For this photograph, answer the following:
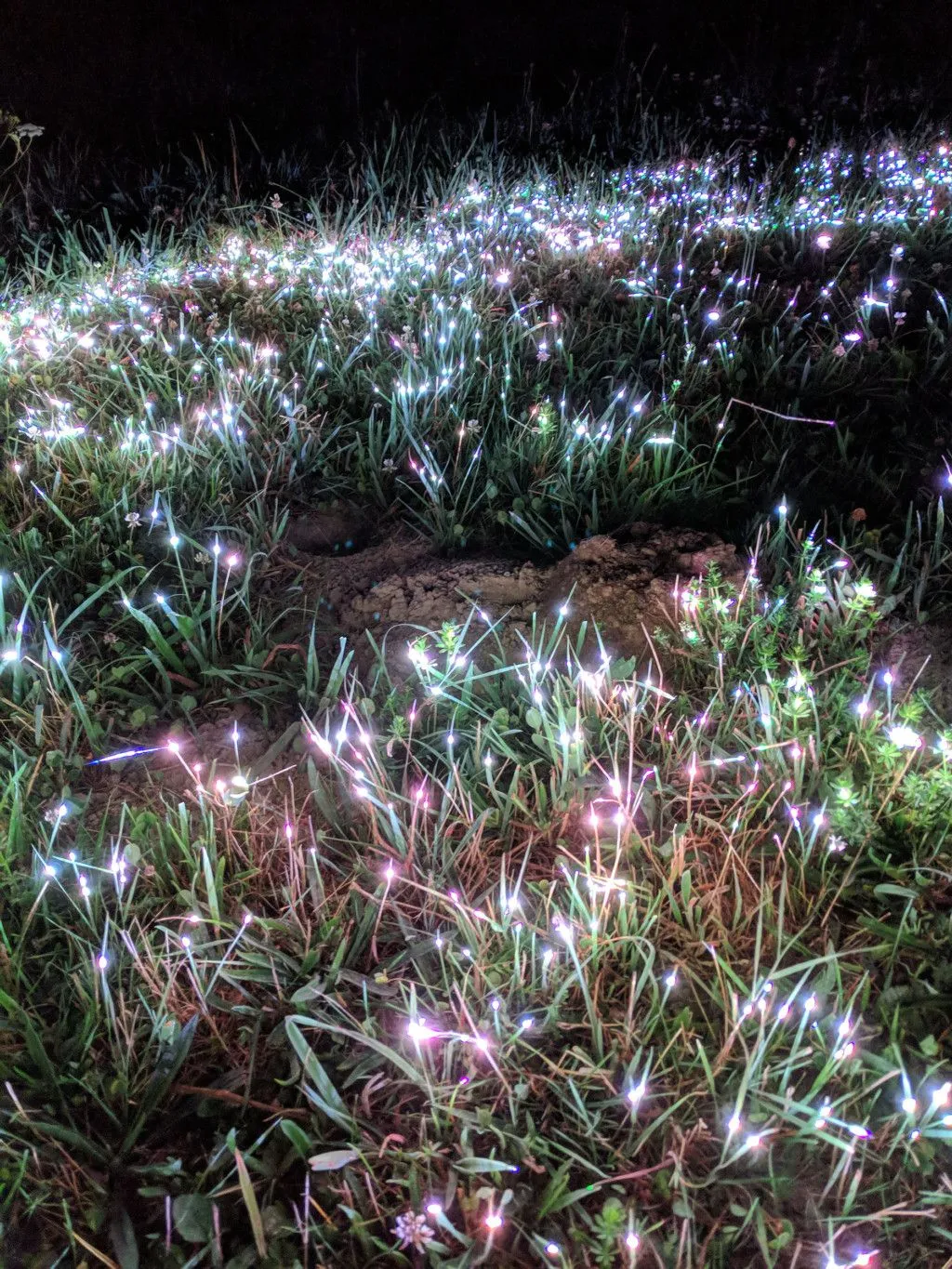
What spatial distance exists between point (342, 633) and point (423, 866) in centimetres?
76

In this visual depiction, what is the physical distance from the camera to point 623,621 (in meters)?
2.23

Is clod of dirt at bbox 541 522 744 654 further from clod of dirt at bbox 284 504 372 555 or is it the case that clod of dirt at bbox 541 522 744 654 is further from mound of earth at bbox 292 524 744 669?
clod of dirt at bbox 284 504 372 555

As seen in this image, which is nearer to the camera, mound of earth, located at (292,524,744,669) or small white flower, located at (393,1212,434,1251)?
small white flower, located at (393,1212,434,1251)

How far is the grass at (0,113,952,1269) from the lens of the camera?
4.47ft

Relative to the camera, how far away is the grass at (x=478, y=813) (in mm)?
1361

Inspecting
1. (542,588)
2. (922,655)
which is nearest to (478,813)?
(542,588)

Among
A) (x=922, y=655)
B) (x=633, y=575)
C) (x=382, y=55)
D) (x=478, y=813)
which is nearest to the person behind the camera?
(x=478, y=813)

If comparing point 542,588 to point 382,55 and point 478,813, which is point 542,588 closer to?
A: point 478,813

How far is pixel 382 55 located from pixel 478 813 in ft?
26.0

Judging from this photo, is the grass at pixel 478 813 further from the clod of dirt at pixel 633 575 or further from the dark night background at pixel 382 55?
the dark night background at pixel 382 55

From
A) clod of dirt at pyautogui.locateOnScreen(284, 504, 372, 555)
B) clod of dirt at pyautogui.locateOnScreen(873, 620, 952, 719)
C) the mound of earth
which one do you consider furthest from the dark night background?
clod of dirt at pyautogui.locateOnScreen(873, 620, 952, 719)

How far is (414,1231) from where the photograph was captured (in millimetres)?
1271

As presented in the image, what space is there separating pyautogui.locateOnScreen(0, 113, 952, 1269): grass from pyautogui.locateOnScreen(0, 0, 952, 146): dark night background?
459 centimetres

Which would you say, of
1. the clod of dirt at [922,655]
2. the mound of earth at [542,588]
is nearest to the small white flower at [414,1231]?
the mound of earth at [542,588]
